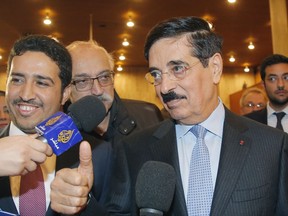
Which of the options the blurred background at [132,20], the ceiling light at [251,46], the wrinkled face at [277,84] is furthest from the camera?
the ceiling light at [251,46]

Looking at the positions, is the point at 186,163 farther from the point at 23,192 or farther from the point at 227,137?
the point at 23,192

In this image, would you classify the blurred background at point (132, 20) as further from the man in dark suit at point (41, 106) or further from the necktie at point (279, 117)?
the man in dark suit at point (41, 106)

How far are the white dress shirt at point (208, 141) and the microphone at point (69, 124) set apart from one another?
45 cm

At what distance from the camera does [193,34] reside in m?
1.93

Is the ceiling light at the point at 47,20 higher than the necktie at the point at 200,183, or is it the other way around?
the ceiling light at the point at 47,20

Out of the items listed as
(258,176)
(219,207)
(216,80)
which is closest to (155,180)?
(219,207)

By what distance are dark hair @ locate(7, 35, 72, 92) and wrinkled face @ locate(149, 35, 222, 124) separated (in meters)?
0.47

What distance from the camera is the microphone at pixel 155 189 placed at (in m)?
1.18

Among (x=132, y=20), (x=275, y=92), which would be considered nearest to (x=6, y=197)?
(x=275, y=92)

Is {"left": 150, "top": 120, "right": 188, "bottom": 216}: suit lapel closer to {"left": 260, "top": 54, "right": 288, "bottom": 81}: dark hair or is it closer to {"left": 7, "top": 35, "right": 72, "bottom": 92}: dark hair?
{"left": 7, "top": 35, "right": 72, "bottom": 92}: dark hair

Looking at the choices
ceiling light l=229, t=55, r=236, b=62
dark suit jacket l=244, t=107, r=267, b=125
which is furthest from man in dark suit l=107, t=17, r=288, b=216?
ceiling light l=229, t=55, r=236, b=62

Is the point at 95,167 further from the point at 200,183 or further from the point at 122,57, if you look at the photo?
the point at 122,57

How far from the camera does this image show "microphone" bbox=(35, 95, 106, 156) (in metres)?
1.36

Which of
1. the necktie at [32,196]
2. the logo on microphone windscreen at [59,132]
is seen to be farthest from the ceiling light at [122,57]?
the logo on microphone windscreen at [59,132]
